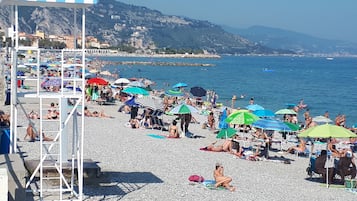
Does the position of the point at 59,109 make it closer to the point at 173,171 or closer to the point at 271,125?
the point at 173,171

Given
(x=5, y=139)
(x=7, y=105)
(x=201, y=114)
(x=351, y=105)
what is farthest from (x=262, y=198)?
(x=351, y=105)

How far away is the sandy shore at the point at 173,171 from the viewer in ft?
34.0

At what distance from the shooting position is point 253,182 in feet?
40.2

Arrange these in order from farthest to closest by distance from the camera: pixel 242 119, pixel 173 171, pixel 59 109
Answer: pixel 242 119, pixel 173 171, pixel 59 109

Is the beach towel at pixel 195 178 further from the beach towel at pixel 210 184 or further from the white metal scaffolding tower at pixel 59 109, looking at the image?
the white metal scaffolding tower at pixel 59 109

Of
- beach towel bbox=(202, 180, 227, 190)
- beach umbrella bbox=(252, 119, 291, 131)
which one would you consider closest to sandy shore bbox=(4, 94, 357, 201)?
beach towel bbox=(202, 180, 227, 190)

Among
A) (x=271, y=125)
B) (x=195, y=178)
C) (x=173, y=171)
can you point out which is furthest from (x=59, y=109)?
(x=271, y=125)

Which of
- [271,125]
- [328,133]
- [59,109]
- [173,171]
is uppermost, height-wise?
[59,109]

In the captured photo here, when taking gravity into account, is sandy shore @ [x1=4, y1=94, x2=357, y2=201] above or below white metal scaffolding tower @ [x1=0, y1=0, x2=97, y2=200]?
below

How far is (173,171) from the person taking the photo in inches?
494

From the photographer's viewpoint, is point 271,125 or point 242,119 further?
point 242,119

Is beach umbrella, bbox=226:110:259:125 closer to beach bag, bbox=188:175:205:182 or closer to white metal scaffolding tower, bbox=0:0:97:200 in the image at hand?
Answer: beach bag, bbox=188:175:205:182

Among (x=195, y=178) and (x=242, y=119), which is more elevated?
(x=242, y=119)

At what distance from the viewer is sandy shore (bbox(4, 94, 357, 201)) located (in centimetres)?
1035
